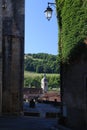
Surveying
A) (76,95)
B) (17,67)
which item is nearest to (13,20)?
(17,67)

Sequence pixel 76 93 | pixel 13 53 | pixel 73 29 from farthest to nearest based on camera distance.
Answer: pixel 13 53, pixel 76 93, pixel 73 29

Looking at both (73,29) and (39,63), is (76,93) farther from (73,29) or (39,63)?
(39,63)

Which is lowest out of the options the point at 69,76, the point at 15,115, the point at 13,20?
the point at 15,115

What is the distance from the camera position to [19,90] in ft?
137

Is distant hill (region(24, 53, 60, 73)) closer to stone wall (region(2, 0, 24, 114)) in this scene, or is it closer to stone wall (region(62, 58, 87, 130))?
stone wall (region(2, 0, 24, 114))

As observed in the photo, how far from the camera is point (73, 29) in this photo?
20.8 m

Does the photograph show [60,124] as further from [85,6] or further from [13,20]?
[13,20]

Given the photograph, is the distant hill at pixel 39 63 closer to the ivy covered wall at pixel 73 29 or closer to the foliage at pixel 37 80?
the foliage at pixel 37 80

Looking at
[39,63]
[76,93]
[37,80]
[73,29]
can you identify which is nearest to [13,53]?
[76,93]

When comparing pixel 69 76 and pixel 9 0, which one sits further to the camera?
pixel 9 0

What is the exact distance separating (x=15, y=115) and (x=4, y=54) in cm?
533

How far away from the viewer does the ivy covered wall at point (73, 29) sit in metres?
20.0

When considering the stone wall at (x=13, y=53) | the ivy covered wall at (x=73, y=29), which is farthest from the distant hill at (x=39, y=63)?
the ivy covered wall at (x=73, y=29)

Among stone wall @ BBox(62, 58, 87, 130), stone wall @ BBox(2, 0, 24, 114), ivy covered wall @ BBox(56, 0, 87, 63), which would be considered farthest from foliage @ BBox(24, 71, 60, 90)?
ivy covered wall @ BBox(56, 0, 87, 63)
